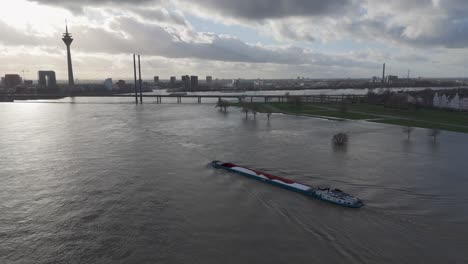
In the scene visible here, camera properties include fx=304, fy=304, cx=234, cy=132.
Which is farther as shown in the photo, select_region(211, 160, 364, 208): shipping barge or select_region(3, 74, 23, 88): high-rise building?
select_region(3, 74, 23, 88): high-rise building

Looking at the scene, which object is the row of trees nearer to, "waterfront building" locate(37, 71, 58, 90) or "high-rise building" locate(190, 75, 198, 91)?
"high-rise building" locate(190, 75, 198, 91)

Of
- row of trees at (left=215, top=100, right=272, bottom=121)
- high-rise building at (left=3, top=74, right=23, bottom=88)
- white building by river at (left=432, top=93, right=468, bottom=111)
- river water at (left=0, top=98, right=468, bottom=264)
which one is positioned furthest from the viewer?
high-rise building at (left=3, top=74, right=23, bottom=88)

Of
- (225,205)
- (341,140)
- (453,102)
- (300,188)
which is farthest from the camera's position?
(453,102)

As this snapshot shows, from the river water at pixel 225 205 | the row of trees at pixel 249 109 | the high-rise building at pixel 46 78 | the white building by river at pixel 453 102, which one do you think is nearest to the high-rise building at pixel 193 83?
the high-rise building at pixel 46 78

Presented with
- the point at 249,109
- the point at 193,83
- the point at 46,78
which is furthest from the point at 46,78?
the point at 249,109

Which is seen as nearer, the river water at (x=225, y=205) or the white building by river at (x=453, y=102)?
the river water at (x=225, y=205)

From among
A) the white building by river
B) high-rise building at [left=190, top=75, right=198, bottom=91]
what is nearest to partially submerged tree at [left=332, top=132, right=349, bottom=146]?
the white building by river

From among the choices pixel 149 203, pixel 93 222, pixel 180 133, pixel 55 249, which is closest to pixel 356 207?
pixel 149 203

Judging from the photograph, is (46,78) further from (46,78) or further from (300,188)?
(300,188)

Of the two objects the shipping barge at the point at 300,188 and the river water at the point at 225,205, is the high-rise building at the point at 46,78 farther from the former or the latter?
the shipping barge at the point at 300,188
